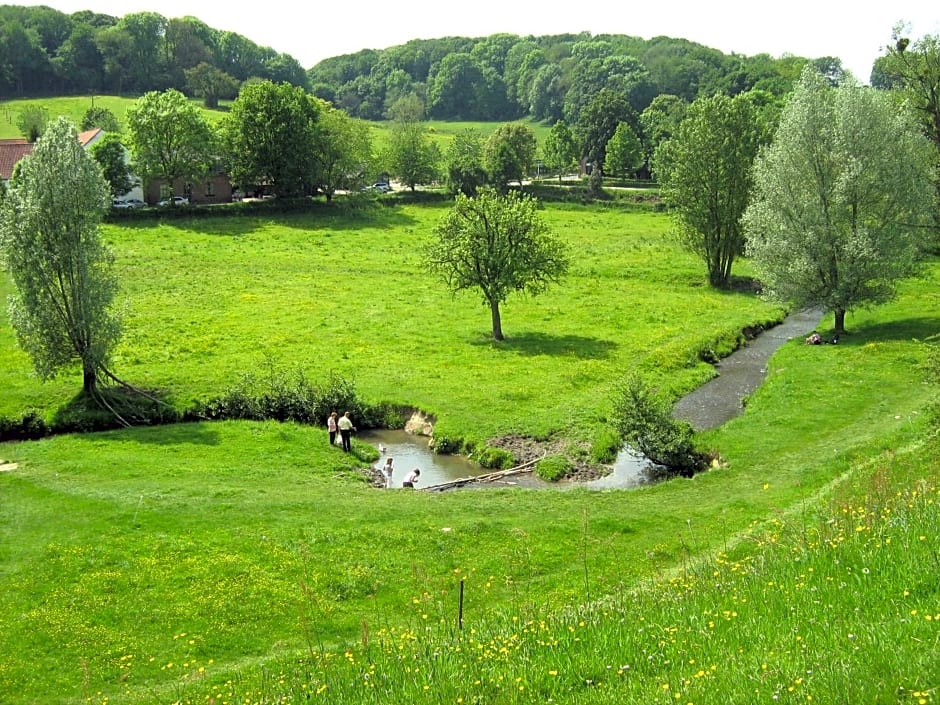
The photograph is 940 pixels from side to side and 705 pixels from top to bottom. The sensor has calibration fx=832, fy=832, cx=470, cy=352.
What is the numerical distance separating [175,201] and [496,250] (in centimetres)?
5932

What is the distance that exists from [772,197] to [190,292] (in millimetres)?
40960

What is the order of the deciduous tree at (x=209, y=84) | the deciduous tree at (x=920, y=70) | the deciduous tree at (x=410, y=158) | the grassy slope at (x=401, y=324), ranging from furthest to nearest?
the deciduous tree at (x=209, y=84), the deciduous tree at (x=410, y=158), the deciduous tree at (x=920, y=70), the grassy slope at (x=401, y=324)

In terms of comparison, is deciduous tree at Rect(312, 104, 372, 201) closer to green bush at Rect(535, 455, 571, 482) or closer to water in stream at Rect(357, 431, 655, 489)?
water in stream at Rect(357, 431, 655, 489)

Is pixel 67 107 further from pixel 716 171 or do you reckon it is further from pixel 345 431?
pixel 345 431

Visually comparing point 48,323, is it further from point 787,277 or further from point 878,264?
point 878,264

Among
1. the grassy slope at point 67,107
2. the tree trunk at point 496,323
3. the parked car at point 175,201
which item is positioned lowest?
the tree trunk at point 496,323

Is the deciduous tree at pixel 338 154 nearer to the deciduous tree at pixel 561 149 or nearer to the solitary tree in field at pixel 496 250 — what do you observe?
the deciduous tree at pixel 561 149

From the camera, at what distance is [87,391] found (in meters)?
39.7

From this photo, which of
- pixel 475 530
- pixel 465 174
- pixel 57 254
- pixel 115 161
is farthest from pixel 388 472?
pixel 465 174

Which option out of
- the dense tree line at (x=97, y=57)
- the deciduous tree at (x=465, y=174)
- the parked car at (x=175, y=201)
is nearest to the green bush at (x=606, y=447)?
the parked car at (x=175, y=201)

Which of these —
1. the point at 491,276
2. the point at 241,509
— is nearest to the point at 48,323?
the point at 241,509

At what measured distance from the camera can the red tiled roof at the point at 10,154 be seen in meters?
94.9

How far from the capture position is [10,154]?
97875 mm

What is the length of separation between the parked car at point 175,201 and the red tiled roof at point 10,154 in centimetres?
1579
